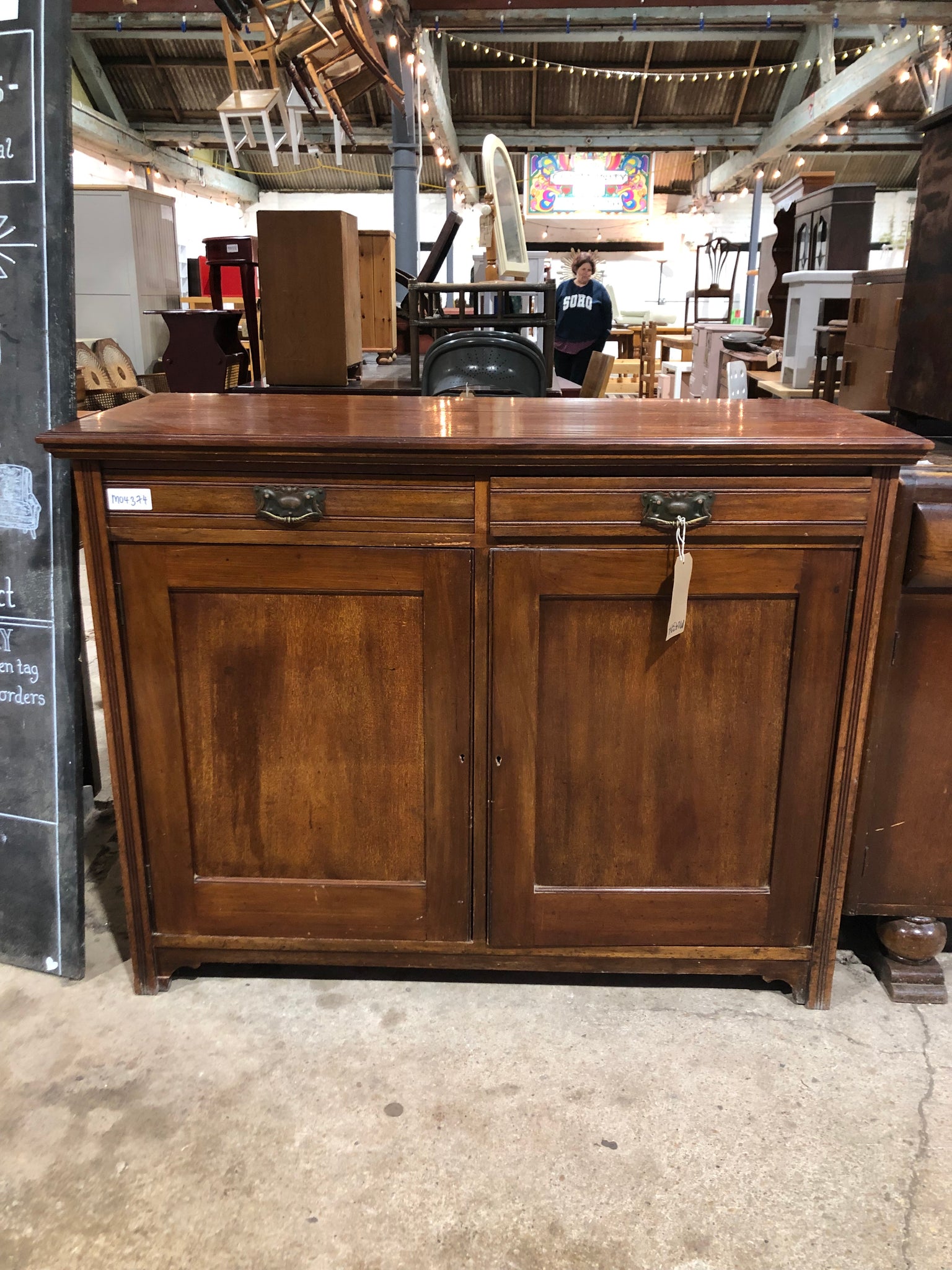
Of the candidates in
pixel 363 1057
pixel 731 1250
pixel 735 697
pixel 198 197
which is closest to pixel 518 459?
pixel 735 697

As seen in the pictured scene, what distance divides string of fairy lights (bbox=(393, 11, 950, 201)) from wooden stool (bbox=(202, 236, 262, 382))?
445 cm

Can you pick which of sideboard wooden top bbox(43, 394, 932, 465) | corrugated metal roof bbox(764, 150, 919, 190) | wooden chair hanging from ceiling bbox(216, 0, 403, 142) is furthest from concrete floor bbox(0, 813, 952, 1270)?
corrugated metal roof bbox(764, 150, 919, 190)

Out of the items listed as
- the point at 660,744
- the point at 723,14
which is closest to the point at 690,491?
the point at 660,744

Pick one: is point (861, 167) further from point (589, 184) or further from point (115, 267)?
point (115, 267)

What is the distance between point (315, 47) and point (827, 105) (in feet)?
25.5

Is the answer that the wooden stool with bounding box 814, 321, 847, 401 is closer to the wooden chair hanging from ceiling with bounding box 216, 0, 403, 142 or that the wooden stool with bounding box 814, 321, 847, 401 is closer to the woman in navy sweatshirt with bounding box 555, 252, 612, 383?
the wooden chair hanging from ceiling with bounding box 216, 0, 403, 142

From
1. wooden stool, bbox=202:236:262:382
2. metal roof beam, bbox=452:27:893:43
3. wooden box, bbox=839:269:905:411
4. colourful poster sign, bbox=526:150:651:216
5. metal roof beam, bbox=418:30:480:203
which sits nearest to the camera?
wooden box, bbox=839:269:905:411

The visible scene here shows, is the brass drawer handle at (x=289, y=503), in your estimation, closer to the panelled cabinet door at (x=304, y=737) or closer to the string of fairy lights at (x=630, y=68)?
the panelled cabinet door at (x=304, y=737)

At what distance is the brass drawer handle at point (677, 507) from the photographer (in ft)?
5.08

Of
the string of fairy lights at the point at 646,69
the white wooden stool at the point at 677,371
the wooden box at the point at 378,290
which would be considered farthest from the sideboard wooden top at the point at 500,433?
the string of fairy lights at the point at 646,69

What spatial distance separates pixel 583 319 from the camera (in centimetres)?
765

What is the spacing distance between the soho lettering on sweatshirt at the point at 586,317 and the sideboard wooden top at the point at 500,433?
603 cm

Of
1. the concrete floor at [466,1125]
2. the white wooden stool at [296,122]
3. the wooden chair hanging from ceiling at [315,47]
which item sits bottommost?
the concrete floor at [466,1125]

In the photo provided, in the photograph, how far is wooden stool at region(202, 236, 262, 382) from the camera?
16.7 ft
